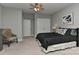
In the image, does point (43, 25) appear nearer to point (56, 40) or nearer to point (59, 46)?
point (56, 40)

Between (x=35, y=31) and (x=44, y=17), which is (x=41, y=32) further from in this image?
(x=44, y=17)

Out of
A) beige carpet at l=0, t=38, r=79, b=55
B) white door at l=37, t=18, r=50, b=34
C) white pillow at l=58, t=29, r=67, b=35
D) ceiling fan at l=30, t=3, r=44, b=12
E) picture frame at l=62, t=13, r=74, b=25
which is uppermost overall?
ceiling fan at l=30, t=3, r=44, b=12

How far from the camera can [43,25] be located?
8.42ft

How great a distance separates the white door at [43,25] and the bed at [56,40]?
14cm

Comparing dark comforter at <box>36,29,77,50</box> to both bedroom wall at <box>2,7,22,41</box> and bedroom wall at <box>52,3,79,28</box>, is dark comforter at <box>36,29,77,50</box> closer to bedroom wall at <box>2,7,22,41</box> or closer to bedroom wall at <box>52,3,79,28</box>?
bedroom wall at <box>52,3,79,28</box>

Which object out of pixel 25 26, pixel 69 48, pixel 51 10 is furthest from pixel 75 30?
pixel 25 26

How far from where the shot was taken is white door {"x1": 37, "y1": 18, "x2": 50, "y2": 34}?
2.54m

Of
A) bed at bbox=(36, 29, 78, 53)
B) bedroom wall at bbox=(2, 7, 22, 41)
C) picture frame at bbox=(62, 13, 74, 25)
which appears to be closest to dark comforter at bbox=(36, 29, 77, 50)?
bed at bbox=(36, 29, 78, 53)

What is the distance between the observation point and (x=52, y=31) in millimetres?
2549

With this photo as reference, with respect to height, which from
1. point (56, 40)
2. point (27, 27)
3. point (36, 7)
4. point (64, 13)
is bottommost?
point (56, 40)

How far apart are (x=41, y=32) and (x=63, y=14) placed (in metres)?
0.83

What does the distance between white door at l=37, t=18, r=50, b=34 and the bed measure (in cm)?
14

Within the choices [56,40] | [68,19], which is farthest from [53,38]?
[68,19]

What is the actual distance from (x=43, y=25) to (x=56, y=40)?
637mm
